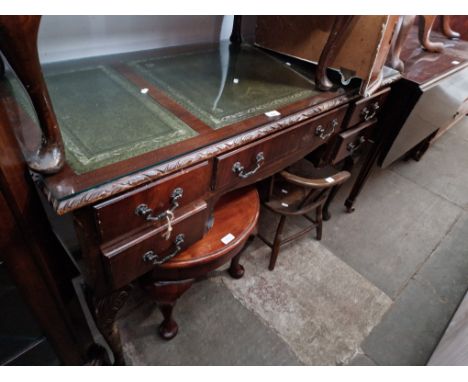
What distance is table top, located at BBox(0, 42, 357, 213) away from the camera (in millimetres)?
608

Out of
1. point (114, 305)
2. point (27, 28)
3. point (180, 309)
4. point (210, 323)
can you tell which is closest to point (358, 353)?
point (210, 323)

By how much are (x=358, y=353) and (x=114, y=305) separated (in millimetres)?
966

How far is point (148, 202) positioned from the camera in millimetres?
667

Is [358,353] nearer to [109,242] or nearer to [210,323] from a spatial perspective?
[210,323]

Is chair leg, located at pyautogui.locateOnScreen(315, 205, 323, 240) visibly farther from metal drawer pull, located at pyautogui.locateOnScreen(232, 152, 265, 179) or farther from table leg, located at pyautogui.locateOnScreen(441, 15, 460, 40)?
table leg, located at pyautogui.locateOnScreen(441, 15, 460, 40)

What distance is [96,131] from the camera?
688mm

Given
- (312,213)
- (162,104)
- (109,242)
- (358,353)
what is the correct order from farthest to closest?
(312,213), (358,353), (162,104), (109,242)

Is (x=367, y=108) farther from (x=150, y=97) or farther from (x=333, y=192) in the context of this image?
(x=150, y=97)

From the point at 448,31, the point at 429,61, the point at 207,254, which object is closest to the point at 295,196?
the point at 207,254

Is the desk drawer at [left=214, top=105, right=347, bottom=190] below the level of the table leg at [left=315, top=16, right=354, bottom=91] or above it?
below

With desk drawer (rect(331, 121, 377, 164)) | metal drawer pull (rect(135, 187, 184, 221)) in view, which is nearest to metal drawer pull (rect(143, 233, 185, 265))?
metal drawer pull (rect(135, 187, 184, 221))

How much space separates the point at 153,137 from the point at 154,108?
137 mm

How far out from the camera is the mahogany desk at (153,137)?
1.99ft

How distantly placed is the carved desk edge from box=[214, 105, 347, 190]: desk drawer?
1.3 inches
